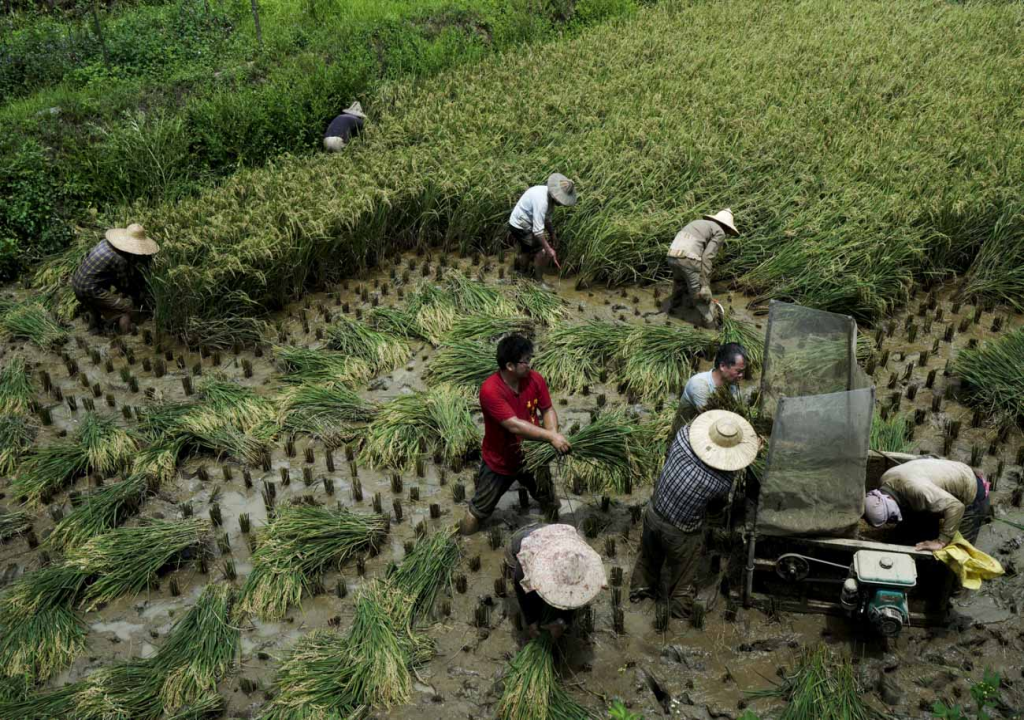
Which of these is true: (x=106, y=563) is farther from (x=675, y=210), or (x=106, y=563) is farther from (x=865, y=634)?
(x=675, y=210)

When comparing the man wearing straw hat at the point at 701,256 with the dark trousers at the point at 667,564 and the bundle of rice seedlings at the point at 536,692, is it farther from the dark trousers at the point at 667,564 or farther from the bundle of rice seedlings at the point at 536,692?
the bundle of rice seedlings at the point at 536,692

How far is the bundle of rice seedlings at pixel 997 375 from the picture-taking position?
230 inches

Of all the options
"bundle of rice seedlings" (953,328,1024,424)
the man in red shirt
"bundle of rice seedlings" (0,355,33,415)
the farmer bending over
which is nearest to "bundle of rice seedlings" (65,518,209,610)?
the man in red shirt

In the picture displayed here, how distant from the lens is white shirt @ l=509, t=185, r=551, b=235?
7500mm

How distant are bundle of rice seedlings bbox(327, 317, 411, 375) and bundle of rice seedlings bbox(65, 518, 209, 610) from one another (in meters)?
2.05

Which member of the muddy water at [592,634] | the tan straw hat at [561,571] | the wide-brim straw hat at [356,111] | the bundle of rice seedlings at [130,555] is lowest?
the muddy water at [592,634]

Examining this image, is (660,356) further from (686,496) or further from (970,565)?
(970,565)

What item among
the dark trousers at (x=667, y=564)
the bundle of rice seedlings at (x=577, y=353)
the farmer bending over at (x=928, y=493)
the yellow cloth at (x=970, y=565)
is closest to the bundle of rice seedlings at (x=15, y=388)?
the bundle of rice seedlings at (x=577, y=353)

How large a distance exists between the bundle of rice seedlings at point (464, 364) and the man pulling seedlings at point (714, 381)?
5.79 feet

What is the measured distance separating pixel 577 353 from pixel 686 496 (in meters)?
2.47

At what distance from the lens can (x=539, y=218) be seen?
7.50 meters

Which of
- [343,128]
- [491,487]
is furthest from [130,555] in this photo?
[343,128]

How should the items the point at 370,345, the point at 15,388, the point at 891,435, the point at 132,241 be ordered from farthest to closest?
the point at 132,241
the point at 370,345
the point at 15,388
the point at 891,435

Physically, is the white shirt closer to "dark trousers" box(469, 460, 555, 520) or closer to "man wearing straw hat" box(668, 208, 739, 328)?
"man wearing straw hat" box(668, 208, 739, 328)
